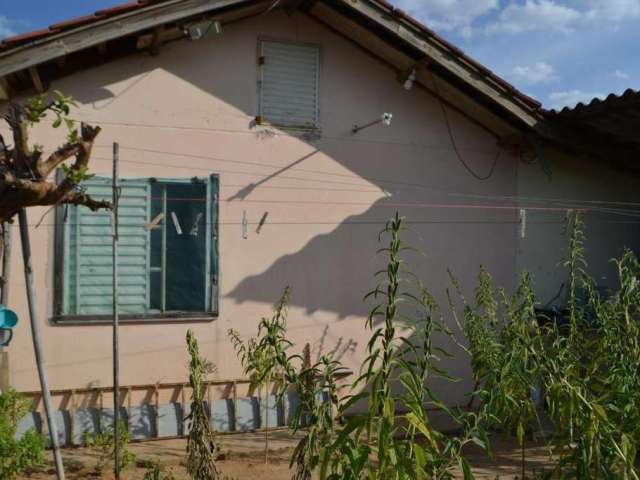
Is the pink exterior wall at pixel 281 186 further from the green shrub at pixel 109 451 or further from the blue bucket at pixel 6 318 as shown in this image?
the blue bucket at pixel 6 318

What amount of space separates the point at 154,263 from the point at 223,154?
58.0 inches

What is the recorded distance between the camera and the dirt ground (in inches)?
232

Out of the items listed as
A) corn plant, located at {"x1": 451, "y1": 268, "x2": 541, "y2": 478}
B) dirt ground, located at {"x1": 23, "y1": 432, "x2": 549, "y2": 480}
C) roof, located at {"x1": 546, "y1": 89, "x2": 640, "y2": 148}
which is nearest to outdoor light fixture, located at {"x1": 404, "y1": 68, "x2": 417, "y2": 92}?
roof, located at {"x1": 546, "y1": 89, "x2": 640, "y2": 148}

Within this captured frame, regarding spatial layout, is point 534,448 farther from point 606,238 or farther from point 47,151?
point 47,151

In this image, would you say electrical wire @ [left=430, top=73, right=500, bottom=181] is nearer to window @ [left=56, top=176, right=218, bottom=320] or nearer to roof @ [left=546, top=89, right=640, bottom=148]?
roof @ [left=546, top=89, right=640, bottom=148]

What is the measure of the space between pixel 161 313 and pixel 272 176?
2.03 m

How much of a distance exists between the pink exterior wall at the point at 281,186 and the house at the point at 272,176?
0.02 m

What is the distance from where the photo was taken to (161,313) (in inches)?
282

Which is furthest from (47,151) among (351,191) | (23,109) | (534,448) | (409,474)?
(534,448)

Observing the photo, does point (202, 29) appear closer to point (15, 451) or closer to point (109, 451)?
point (109, 451)

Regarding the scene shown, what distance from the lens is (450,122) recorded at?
854cm

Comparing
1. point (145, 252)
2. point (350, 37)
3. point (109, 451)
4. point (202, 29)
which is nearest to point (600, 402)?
point (109, 451)

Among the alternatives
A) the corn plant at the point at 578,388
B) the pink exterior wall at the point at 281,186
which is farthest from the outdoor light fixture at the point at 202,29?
the corn plant at the point at 578,388

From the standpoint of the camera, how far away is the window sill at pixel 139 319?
6824mm
